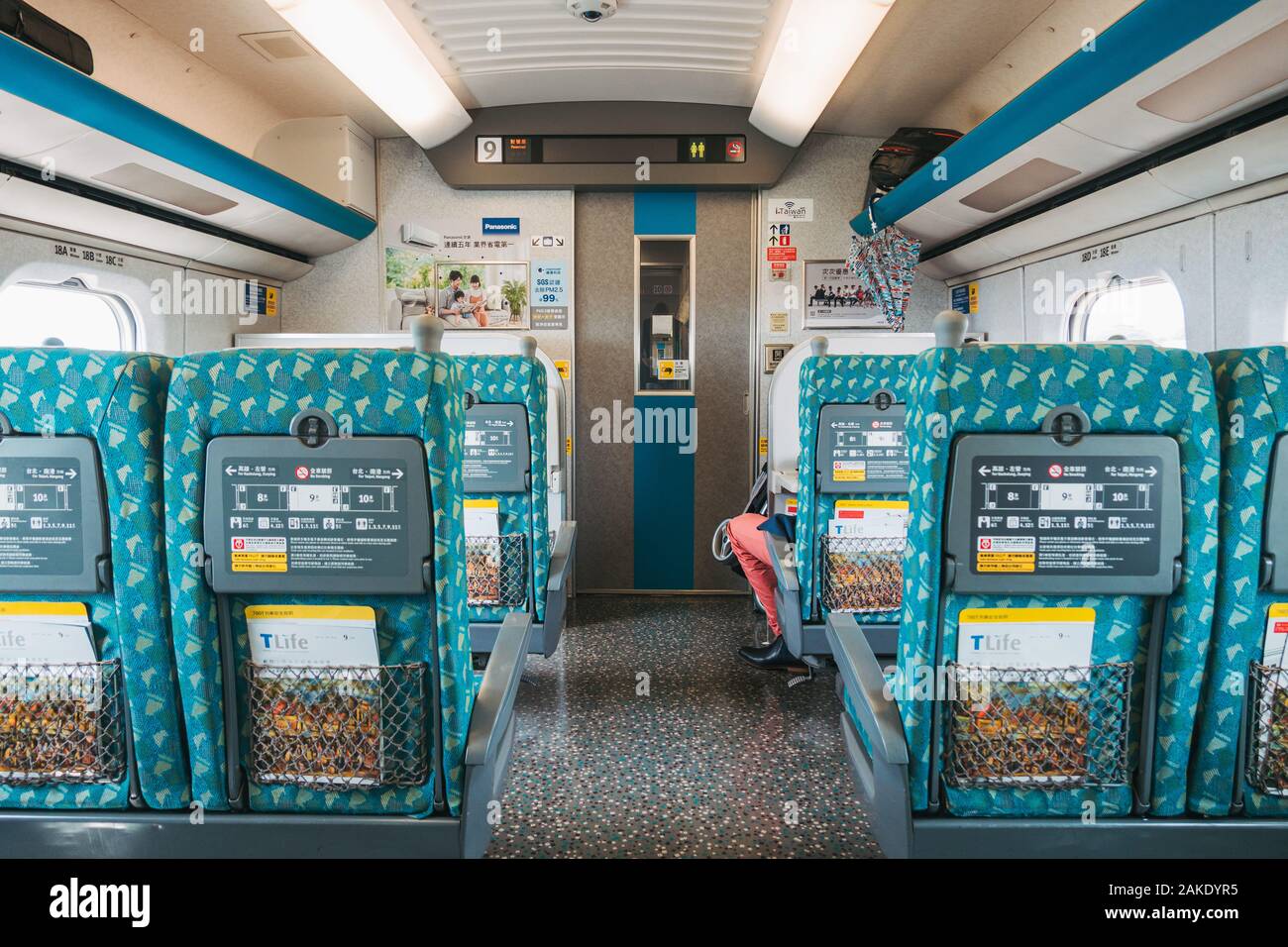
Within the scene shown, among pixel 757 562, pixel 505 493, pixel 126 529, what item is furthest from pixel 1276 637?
pixel 757 562

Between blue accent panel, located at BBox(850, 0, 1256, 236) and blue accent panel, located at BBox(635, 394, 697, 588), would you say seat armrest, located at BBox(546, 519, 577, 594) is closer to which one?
blue accent panel, located at BBox(635, 394, 697, 588)

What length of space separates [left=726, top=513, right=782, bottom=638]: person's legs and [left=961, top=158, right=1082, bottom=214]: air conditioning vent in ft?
7.05

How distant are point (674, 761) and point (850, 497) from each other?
1263 mm

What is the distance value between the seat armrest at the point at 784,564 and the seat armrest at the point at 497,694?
1.32 m

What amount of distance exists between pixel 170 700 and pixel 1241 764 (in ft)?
7.16

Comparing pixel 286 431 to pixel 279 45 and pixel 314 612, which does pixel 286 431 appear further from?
pixel 279 45

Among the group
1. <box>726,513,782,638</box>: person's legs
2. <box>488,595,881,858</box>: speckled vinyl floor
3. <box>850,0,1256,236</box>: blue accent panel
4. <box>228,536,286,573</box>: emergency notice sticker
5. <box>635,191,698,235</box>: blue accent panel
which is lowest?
<box>488,595,881,858</box>: speckled vinyl floor

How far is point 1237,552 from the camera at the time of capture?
144 centimetres

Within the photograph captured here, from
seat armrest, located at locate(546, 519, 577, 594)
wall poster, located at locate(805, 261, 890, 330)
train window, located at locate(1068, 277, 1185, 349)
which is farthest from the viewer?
wall poster, located at locate(805, 261, 890, 330)

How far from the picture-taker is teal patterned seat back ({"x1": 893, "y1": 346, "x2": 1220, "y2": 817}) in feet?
4.64

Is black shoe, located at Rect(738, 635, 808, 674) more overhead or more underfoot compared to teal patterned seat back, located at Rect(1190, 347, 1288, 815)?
more underfoot

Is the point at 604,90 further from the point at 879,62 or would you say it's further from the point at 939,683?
the point at 939,683

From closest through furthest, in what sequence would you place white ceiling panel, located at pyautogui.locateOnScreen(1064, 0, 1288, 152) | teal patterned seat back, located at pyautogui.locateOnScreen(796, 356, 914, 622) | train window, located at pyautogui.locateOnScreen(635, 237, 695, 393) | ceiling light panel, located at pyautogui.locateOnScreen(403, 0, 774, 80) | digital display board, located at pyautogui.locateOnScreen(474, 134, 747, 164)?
1. white ceiling panel, located at pyautogui.locateOnScreen(1064, 0, 1288, 152)
2. teal patterned seat back, located at pyautogui.locateOnScreen(796, 356, 914, 622)
3. ceiling light panel, located at pyautogui.locateOnScreen(403, 0, 774, 80)
4. digital display board, located at pyautogui.locateOnScreen(474, 134, 747, 164)
5. train window, located at pyautogui.locateOnScreen(635, 237, 695, 393)

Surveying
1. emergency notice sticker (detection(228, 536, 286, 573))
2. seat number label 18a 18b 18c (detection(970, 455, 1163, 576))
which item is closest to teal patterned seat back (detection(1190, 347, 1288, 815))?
seat number label 18a 18b 18c (detection(970, 455, 1163, 576))
